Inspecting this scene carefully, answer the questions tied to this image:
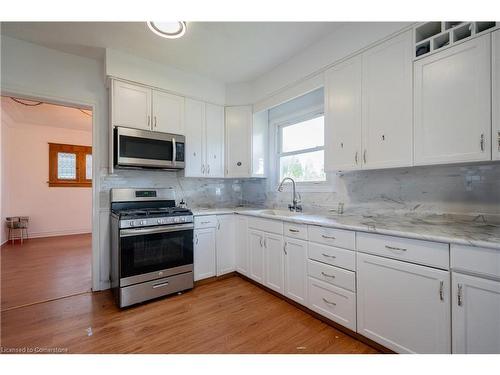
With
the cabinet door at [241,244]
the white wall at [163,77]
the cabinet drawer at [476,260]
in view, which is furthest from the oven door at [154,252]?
the cabinet drawer at [476,260]

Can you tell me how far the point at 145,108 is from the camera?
2.67m

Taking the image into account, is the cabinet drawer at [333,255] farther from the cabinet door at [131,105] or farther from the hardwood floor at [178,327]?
the cabinet door at [131,105]

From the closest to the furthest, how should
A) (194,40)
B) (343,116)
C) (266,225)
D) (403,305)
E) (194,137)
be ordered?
(403,305) < (343,116) < (194,40) < (266,225) < (194,137)

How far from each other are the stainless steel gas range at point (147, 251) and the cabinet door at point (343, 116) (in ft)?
5.57

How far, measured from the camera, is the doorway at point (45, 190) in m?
3.75

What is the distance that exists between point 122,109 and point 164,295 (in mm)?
2090

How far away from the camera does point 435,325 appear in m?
1.32

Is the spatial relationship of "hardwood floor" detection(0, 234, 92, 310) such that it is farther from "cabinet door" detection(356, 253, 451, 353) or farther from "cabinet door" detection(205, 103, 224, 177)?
"cabinet door" detection(356, 253, 451, 353)

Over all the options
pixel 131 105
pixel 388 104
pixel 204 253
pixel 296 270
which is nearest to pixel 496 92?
pixel 388 104

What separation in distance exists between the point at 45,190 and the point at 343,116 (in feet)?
21.8

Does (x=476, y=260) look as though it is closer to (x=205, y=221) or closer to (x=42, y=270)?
(x=205, y=221)

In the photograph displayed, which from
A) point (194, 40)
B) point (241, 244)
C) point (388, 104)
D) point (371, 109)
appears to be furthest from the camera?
point (241, 244)

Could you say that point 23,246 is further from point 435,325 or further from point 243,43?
point 435,325
